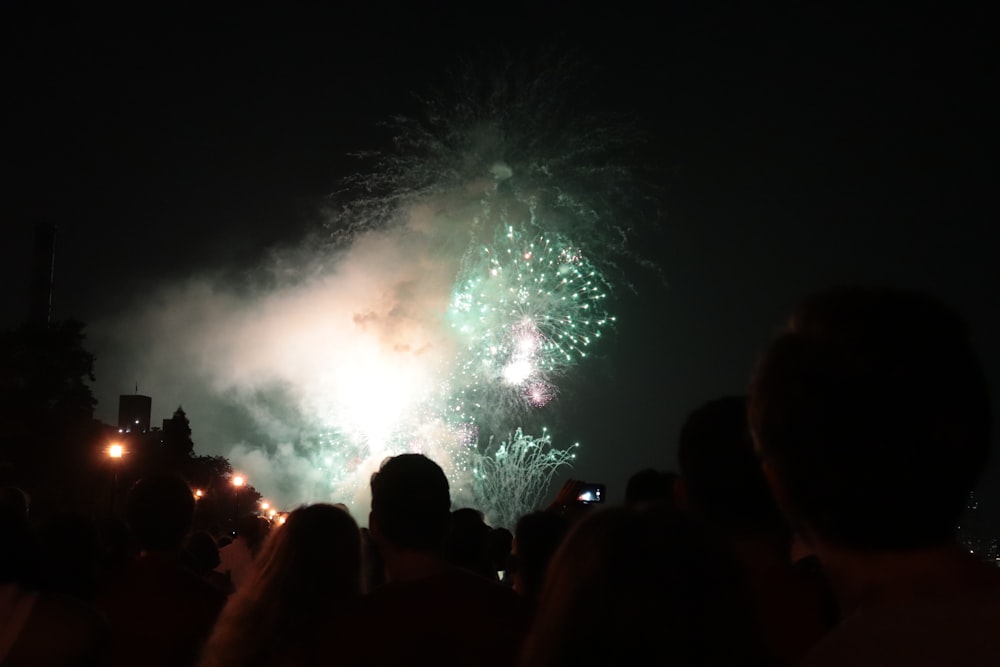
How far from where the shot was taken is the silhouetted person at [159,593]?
15.5 ft

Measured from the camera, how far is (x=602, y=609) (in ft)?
5.78

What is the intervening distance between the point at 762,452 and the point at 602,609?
1.61 feet

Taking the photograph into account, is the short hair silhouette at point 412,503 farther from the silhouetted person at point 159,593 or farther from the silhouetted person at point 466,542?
the silhouetted person at point 466,542

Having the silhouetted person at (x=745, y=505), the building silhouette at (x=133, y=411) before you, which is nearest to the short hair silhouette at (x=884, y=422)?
the silhouetted person at (x=745, y=505)

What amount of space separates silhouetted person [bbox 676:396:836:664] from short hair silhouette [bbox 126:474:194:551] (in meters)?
3.10

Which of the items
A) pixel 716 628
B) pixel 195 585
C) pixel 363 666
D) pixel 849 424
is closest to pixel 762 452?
pixel 849 424

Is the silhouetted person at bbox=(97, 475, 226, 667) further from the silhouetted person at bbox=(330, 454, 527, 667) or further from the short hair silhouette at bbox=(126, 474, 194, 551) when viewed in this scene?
the silhouetted person at bbox=(330, 454, 527, 667)

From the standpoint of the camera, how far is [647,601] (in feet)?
5.75

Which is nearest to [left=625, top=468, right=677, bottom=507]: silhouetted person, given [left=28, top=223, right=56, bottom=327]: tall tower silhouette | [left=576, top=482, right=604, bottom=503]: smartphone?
[left=576, top=482, right=604, bottom=503]: smartphone

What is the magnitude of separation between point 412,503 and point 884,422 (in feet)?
8.44

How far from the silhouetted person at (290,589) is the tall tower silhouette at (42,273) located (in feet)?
254

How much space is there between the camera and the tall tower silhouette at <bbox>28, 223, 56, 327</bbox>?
7306cm

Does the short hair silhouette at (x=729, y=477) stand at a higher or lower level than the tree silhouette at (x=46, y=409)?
lower

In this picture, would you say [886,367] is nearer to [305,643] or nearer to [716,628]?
[716,628]
